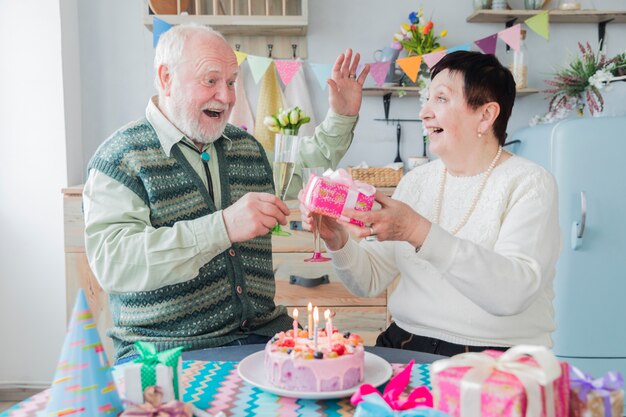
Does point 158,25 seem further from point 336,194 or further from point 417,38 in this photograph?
point 336,194

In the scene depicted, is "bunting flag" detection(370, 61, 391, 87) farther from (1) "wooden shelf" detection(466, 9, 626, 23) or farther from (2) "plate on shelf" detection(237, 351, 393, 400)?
(2) "plate on shelf" detection(237, 351, 393, 400)

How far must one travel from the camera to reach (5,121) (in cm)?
287

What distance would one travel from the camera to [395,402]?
85cm

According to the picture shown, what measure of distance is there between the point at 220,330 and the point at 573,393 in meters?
0.94

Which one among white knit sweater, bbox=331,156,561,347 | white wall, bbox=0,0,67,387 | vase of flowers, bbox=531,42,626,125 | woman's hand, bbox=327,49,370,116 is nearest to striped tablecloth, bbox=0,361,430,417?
white knit sweater, bbox=331,156,561,347

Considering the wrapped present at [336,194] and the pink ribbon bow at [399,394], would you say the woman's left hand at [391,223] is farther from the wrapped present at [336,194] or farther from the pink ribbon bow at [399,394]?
the pink ribbon bow at [399,394]

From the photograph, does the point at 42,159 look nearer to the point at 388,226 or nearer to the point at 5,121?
the point at 5,121

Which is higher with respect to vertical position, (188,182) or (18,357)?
(188,182)

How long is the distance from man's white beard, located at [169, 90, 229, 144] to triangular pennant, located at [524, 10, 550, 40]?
2.00 meters

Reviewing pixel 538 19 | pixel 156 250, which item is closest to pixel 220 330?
pixel 156 250

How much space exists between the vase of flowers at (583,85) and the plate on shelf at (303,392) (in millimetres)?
2170

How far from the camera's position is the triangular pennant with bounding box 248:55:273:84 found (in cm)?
309

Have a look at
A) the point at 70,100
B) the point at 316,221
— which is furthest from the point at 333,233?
the point at 70,100

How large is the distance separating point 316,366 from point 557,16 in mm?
2858
